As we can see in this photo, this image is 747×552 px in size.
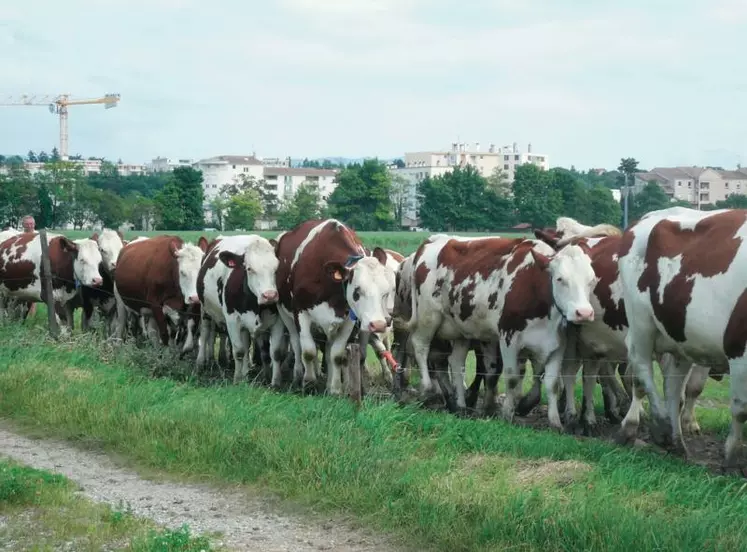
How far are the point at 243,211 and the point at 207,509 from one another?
4442 inches

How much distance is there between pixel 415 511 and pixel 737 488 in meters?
2.81

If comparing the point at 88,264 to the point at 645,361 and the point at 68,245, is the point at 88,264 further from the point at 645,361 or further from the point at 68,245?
the point at 645,361

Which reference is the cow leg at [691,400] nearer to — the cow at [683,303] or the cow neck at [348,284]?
the cow at [683,303]

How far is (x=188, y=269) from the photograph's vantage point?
17188mm

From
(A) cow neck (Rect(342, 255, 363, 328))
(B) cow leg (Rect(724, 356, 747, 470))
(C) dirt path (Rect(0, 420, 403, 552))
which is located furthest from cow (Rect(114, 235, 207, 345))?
(B) cow leg (Rect(724, 356, 747, 470))

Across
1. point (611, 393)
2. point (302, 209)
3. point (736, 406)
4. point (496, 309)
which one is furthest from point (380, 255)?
point (302, 209)

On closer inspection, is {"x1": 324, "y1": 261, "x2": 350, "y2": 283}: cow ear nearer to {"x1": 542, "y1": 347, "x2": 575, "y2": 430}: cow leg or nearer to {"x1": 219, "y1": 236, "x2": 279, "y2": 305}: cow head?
{"x1": 219, "y1": 236, "x2": 279, "y2": 305}: cow head

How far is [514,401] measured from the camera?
13234mm

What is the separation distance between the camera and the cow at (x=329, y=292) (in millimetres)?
13430

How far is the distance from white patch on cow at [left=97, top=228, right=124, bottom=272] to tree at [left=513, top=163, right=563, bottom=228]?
263 ft

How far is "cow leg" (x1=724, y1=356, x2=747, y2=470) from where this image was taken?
945 cm

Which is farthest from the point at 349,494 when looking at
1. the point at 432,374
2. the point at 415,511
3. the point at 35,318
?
the point at 35,318

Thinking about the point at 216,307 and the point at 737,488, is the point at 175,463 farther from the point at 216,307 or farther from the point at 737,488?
the point at 216,307

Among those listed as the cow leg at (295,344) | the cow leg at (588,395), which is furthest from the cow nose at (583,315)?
the cow leg at (295,344)
